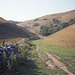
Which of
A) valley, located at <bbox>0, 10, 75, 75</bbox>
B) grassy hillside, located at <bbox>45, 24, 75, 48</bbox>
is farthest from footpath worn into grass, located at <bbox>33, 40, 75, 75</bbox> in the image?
grassy hillside, located at <bbox>45, 24, 75, 48</bbox>

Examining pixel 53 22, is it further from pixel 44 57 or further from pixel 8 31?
pixel 44 57

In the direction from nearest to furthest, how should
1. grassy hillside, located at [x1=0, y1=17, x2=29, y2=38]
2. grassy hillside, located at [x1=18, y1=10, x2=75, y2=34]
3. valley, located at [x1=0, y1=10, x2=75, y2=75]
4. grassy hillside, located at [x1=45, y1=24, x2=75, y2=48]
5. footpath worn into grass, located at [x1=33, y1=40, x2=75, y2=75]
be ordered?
valley, located at [x1=0, y1=10, x2=75, y2=75], footpath worn into grass, located at [x1=33, y1=40, x2=75, y2=75], grassy hillside, located at [x1=45, y1=24, x2=75, y2=48], grassy hillside, located at [x1=0, y1=17, x2=29, y2=38], grassy hillside, located at [x1=18, y1=10, x2=75, y2=34]

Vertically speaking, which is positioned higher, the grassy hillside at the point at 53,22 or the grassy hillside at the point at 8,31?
the grassy hillside at the point at 53,22

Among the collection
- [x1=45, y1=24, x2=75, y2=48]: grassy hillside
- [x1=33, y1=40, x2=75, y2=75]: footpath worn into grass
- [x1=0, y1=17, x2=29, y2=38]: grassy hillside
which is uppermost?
[x1=0, y1=17, x2=29, y2=38]: grassy hillside

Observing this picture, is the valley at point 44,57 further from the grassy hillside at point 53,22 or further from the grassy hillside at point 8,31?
the grassy hillside at point 53,22

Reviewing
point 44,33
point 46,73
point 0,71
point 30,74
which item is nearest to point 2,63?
point 0,71

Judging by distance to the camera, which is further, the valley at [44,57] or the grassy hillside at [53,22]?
the grassy hillside at [53,22]

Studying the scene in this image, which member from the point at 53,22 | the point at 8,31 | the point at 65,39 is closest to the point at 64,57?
the point at 65,39

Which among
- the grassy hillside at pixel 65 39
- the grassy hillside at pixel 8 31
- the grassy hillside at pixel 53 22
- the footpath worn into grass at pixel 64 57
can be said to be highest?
the grassy hillside at pixel 53 22

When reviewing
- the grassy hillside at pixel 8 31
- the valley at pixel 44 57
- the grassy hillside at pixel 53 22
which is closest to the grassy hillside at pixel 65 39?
the valley at pixel 44 57

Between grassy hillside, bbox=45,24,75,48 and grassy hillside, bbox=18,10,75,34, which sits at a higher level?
grassy hillside, bbox=18,10,75,34

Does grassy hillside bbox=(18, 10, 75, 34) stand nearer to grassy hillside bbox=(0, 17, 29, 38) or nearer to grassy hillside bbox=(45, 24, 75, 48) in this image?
grassy hillside bbox=(0, 17, 29, 38)

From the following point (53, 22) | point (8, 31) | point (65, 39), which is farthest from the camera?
point (53, 22)

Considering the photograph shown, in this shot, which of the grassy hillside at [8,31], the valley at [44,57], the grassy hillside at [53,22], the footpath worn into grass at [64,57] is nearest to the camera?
the valley at [44,57]
